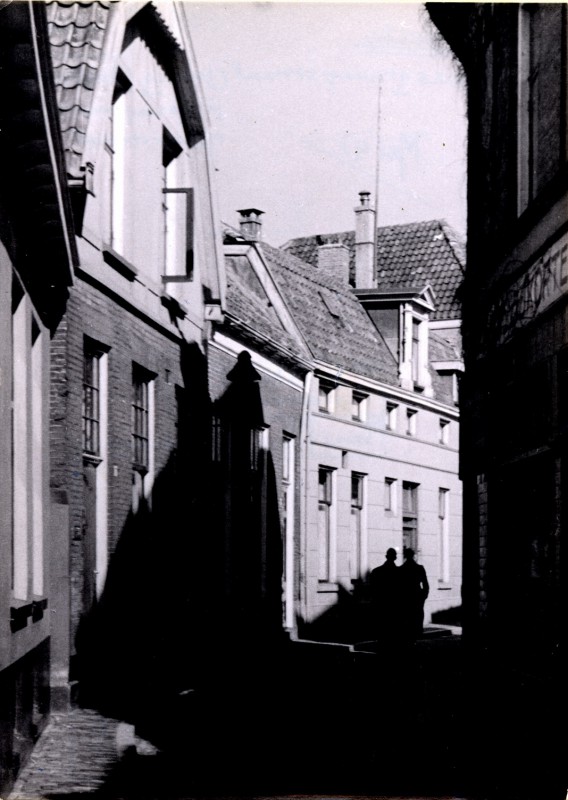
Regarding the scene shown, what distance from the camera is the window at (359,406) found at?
659 inches

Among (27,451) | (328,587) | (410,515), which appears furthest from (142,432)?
(410,515)

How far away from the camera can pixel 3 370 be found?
23.0 ft

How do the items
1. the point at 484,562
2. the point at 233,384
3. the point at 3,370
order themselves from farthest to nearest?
1. the point at 233,384
2. the point at 484,562
3. the point at 3,370

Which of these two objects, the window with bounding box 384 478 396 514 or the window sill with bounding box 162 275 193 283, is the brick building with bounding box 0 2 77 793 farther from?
the window with bounding box 384 478 396 514

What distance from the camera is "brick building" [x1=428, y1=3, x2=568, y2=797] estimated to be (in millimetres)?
8773

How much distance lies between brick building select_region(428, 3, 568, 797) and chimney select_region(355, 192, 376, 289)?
3.16ft

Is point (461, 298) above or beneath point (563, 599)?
above

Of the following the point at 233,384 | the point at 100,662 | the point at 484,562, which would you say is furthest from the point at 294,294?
the point at 100,662

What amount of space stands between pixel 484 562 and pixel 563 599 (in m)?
3.67

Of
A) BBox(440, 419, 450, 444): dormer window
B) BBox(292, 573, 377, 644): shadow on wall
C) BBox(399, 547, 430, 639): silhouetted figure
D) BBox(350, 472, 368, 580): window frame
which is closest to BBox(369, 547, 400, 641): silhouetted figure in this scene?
BBox(399, 547, 430, 639): silhouetted figure

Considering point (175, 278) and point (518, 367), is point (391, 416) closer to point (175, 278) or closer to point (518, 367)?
point (175, 278)

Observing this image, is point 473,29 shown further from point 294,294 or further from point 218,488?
point 294,294

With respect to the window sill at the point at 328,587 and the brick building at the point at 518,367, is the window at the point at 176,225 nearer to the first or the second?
the brick building at the point at 518,367

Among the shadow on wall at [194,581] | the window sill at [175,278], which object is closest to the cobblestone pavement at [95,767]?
the shadow on wall at [194,581]
